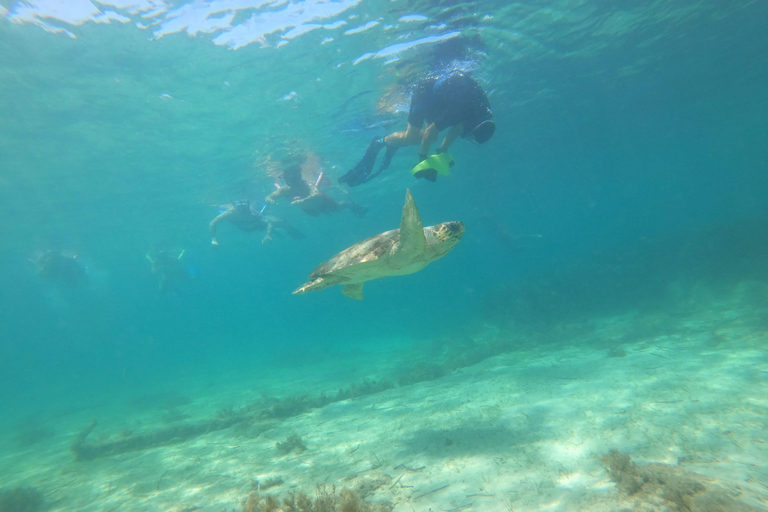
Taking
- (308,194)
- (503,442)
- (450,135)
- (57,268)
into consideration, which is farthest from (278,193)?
(57,268)

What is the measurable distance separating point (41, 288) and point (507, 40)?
215 feet

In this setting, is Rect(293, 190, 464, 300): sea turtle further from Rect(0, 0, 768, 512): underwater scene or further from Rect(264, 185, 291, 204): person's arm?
Rect(264, 185, 291, 204): person's arm

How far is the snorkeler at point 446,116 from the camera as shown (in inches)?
307

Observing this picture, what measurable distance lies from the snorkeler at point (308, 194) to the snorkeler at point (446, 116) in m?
5.03

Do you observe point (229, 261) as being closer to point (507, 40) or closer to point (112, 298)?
point (112, 298)

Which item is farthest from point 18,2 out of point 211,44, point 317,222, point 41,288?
point 41,288

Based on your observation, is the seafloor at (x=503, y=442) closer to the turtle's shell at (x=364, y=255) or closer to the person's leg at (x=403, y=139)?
the turtle's shell at (x=364, y=255)

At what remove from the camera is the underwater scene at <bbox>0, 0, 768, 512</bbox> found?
4527 mm

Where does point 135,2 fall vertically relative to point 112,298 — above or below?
below

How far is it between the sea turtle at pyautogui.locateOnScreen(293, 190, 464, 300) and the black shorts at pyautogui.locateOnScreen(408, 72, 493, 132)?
14.9ft

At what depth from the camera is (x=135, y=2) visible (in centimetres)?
934

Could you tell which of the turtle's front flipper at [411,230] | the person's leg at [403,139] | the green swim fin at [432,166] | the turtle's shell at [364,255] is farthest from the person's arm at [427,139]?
the turtle's front flipper at [411,230]

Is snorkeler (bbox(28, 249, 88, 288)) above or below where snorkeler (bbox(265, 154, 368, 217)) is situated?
above

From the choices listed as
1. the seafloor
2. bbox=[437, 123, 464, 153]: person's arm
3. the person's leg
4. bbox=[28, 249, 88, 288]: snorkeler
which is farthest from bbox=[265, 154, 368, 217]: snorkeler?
bbox=[28, 249, 88, 288]: snorkeler
